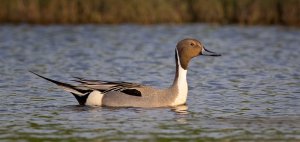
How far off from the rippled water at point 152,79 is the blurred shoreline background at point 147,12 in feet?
1.15

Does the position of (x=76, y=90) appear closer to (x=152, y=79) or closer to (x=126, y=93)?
(x=126, y=93)

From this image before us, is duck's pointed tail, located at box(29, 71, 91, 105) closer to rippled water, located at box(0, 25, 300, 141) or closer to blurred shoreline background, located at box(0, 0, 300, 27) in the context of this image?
rippled water, located at box(0, 25, 300, 141)

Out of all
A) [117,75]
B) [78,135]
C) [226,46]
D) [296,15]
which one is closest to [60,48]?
[226,46]

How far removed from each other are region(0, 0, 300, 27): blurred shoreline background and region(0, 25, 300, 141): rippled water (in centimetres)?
35

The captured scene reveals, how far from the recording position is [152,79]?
50.2ft

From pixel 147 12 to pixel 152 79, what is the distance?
9.69 m

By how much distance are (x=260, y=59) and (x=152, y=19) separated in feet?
22.6

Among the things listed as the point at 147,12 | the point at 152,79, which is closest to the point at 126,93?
the point at 152,79

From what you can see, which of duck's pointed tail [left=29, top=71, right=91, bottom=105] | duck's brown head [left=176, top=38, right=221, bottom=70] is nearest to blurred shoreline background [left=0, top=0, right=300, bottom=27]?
duck's brown head [left=176, top=38, right=221, bottom=70]

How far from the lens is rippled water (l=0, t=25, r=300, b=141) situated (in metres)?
9.89

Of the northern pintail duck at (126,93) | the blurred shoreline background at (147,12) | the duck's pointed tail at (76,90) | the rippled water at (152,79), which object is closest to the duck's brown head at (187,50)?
the northern pintail duck at (126,93)

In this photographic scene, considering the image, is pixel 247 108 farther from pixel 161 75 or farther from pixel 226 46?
pixel 226 46

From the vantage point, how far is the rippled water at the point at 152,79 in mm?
9891

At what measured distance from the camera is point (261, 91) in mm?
13516
